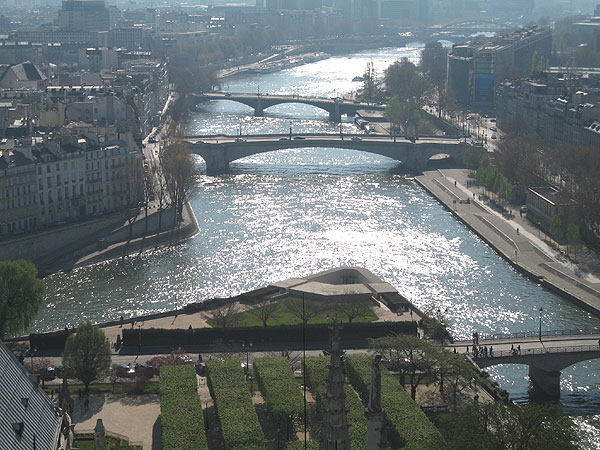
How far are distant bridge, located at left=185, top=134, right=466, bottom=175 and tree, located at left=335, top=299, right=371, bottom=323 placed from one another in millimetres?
36035

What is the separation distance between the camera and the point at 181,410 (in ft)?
110

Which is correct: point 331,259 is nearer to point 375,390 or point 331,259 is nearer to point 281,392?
point 281,392

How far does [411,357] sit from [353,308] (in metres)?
7.52

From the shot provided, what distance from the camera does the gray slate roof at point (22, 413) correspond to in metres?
24.6

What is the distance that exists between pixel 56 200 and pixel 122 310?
475 inches

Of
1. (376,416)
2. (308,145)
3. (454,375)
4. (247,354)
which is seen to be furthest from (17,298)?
(308,145)

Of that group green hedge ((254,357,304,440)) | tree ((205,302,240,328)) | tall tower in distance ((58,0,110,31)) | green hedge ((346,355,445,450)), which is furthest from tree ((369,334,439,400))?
tall tower in distance ((58,0,110,31))

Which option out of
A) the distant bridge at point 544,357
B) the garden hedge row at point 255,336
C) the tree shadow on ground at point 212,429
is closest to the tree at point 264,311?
the garden hedge row at point 255,336

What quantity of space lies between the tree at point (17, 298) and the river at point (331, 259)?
4.42 m

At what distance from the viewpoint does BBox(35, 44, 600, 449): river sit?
1909 inches

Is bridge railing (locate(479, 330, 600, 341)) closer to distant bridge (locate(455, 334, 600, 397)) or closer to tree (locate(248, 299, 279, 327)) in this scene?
distant bridge (locate(455, 334, 600, 397))

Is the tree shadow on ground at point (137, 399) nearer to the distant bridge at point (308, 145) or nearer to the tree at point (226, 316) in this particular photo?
the tree at point (226, 316)

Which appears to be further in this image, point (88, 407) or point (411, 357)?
point (411, 357)

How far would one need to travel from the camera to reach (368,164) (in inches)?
3349
